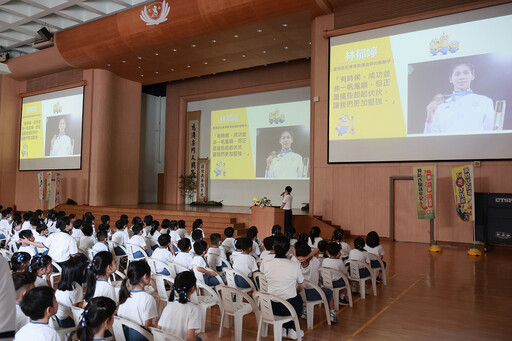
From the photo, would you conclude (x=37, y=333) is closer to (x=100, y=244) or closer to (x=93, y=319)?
(x=93, y=319)

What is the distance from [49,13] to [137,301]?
40.6 ft

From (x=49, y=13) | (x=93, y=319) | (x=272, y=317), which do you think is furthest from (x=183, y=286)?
(x=49, y=13)

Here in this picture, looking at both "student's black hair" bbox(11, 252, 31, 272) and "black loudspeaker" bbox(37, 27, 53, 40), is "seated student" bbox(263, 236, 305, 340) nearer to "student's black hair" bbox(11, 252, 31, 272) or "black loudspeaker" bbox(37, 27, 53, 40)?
"student's black hair" bbox(11, 252, 31, 272)

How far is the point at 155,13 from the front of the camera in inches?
417

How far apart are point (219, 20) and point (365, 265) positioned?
7.40 meters

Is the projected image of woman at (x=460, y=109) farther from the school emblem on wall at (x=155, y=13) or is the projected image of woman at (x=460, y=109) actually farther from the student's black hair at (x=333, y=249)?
the school emblem on wall at (x=155, y=13)

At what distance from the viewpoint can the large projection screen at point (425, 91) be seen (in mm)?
7430

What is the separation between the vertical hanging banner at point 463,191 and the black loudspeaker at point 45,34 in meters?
12.7

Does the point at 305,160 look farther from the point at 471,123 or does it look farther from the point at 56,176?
the point at 56,176

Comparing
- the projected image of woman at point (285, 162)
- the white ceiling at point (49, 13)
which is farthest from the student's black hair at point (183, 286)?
the white ceiling at point (49, 13)

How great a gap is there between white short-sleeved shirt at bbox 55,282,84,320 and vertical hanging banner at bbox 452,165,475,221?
669cm

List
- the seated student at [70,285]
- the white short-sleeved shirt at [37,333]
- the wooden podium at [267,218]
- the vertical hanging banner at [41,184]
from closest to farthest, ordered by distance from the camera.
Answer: the white short-sleeved shirt at [37,333]
the seated student at [70,285]
the wooden podium at [267,218]
the vertical hanging banner at [41,184]

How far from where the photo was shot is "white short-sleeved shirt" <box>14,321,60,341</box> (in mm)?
1862

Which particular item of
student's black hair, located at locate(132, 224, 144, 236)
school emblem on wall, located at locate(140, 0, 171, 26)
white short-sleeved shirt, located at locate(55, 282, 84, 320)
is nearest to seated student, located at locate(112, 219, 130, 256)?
student's black hair, located at locate(132, 224, 144, 236)
